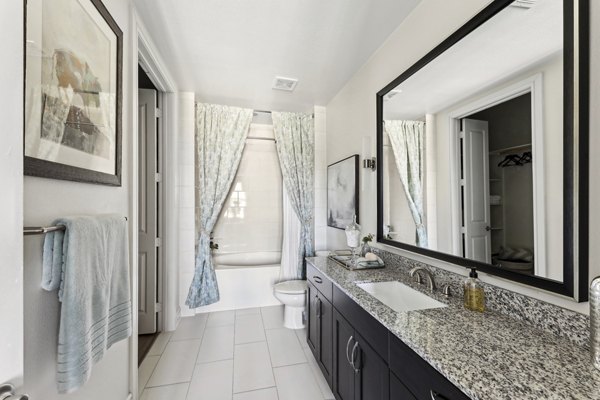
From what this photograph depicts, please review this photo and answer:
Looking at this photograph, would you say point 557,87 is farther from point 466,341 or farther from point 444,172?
point 466,341

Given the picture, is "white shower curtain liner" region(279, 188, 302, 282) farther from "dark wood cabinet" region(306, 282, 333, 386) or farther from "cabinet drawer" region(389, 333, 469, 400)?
"cabinet drawer" region(389, 333, 469, 400)

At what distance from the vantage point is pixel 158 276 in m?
2.68

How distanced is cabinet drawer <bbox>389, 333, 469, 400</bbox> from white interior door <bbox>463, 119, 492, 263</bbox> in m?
0.60

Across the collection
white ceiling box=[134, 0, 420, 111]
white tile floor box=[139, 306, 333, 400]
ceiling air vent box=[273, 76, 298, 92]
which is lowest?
white tile floor box=[139, 306, 333, 400]

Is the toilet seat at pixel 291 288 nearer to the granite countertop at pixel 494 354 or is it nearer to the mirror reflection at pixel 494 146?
the mirror reflection at pixel 494 146

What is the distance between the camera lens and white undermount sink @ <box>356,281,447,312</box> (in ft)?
4.75

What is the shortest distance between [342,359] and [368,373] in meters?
0.36

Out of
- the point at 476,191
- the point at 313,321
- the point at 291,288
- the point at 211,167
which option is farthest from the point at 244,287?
the point at 476,191

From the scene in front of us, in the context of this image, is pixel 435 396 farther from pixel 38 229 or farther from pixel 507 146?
pixel 38 229

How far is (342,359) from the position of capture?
1557 mm

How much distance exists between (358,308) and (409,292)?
39cm

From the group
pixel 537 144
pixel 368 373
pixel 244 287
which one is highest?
pixel 537 144

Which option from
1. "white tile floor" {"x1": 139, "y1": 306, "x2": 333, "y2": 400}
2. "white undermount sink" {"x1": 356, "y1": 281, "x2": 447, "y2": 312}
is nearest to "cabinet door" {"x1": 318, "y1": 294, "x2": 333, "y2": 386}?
"white tile floor" {"x1": 139, "y1": 306, "x2": 333, "y2": 400}
